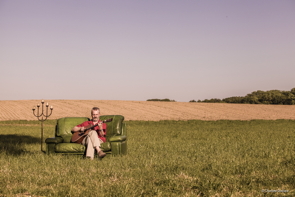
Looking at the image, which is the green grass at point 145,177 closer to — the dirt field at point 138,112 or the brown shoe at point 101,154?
the brown shoe at point 101,154

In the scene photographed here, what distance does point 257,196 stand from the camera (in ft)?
17.2

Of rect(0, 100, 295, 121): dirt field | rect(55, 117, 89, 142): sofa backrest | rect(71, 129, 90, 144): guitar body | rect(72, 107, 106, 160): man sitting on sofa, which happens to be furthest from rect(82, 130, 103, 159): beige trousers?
rect(0, 100, 295, 121): dirt field

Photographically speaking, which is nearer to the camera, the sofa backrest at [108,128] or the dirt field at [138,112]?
the sofa backrest at [108,128]

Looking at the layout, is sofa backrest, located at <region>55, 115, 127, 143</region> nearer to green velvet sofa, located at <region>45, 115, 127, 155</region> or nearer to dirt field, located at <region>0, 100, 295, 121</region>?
green velvet sofa, located at <region>45, 115, 127, 155</region>

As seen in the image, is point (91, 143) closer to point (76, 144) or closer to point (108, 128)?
point (76, 144)

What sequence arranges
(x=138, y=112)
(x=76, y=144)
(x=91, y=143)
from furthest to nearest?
(x=138, y=112)
(x=76, y=144)
(x=91, y=143)

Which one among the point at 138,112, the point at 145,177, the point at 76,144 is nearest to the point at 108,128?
the point at 76,144

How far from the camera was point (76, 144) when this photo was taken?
Result: 958 centimetres

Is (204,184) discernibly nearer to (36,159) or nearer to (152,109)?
(36,159)

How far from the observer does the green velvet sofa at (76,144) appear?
9.52m

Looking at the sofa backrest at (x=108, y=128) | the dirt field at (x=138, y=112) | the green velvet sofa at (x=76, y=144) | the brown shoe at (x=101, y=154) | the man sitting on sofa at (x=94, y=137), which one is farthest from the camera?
the dirt field at (x=138, y=112)

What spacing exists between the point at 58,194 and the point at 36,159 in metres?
3.87

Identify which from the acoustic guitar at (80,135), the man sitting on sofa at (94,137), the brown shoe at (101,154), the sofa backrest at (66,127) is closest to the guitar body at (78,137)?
the acoustic guitar at (80,135)

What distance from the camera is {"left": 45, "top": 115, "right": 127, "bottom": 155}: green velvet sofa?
952 cm
